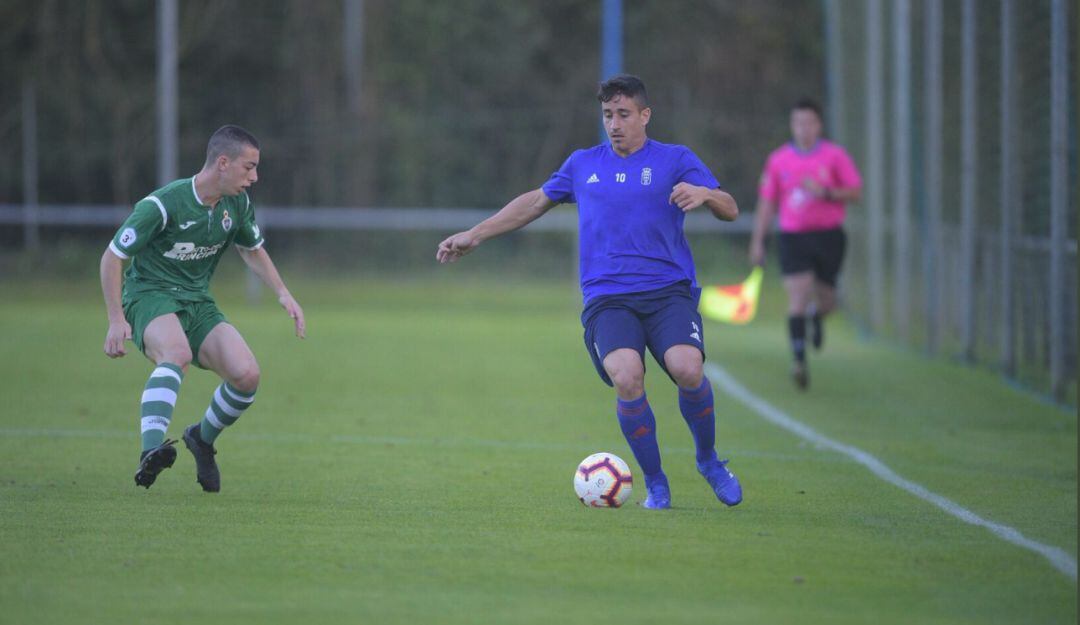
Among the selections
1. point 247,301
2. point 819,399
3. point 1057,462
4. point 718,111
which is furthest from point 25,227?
point 1057,462

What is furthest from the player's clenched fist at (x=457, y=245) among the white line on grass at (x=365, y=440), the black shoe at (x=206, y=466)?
the white line on grass at (x=365, y=440)

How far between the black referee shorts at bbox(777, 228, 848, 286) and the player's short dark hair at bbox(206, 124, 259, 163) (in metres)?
7.70

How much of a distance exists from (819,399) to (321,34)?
982 inches

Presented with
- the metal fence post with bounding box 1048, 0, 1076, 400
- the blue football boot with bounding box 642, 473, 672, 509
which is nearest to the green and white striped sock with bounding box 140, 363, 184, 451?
the blue football boot with bounding box 642, 473, 672, 509

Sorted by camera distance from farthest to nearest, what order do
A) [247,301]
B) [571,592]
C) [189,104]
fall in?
[189,104]
[247,301]
[571,592]

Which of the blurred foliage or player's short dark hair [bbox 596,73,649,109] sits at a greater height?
the blurred foliage

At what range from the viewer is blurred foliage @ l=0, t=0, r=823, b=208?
109 ft

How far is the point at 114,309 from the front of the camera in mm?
8477

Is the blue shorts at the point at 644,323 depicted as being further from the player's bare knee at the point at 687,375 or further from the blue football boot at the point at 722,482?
the blue football boot at the point at 722,482

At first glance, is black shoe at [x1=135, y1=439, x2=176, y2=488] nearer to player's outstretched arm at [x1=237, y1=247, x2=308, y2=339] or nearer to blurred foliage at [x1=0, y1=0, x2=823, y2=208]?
player's outstretched arm at [x1=237, y1=247, x2=308, y2=339]

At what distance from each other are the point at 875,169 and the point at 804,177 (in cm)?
839

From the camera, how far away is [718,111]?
3353 centimetres

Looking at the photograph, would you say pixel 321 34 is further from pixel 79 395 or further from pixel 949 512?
pixel 949 512

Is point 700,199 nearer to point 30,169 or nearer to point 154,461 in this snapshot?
point 154,461
